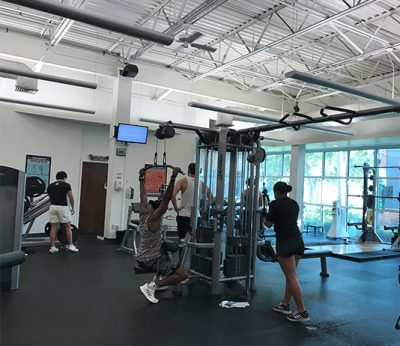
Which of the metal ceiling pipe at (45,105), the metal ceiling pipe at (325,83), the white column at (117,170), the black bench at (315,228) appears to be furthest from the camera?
the black bench at (315,228)


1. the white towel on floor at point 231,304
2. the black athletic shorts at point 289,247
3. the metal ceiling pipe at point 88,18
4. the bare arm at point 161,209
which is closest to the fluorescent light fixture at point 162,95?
the metal ceiling pipe at point 88,18

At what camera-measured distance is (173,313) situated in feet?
12.9

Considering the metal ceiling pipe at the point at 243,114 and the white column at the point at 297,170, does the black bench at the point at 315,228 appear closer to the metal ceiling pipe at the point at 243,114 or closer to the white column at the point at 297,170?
the white column at the point at 297,170

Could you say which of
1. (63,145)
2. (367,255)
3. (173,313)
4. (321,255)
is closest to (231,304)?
(173,313)

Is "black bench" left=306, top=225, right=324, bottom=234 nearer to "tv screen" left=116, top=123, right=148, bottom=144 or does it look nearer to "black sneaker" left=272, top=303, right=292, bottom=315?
"tv screen" left=116, top=123, right=148, bottom=144

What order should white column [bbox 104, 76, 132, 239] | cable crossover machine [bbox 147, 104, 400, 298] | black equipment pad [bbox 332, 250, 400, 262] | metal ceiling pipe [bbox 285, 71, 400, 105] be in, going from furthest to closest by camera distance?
1. white column [bbox 104, 76, 132, 239]
2. black equipment pad [bbox 332, 250, 400, 262]
3. metal ceiling pipe [bbox 285, 71, 400, 105]
4. cable crossover machine [bbox 147, 104, 400, 298]

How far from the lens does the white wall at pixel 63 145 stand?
28.6 feet

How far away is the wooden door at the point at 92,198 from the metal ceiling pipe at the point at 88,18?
6574 mm

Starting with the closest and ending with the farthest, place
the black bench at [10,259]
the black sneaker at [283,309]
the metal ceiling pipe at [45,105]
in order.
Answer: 1. the black bench at [10,259]
2. the black sneaker at [283,309]
3. the metal ceiling pipe at [45,105]

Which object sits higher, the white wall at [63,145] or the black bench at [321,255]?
the white wall at [63,145]

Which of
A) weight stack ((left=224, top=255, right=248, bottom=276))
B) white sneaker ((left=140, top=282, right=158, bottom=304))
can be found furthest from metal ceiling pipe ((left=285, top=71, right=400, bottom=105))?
white sneaker ((left=140, top=282, right=158, bottom=304))

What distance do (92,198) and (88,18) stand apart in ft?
22.7

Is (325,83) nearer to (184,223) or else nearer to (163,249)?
(184,223)

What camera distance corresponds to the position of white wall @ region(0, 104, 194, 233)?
873 centimetres
